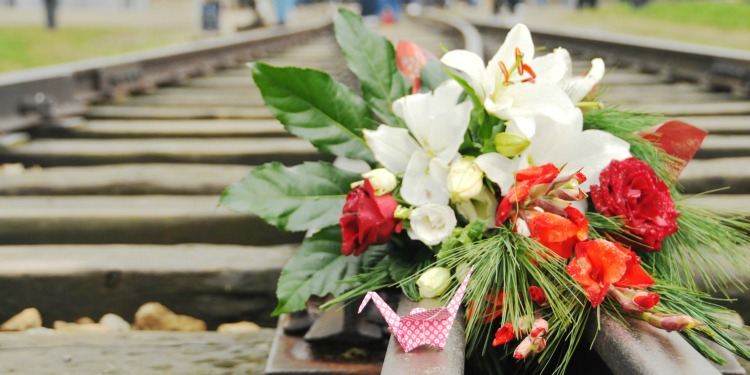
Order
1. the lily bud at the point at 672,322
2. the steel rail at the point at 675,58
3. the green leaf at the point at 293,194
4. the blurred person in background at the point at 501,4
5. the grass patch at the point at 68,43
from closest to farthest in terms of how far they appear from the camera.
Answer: the lily bud at the point at 672,322 → the green leaf at the point at 293,194 → the steel rail at the point at 675,58 → the grass patch at the point at 68,43 → the blurred person in background at the point at 501,4

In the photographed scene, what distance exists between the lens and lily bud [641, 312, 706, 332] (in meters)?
0.99

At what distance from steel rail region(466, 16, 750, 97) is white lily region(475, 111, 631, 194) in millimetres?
2114

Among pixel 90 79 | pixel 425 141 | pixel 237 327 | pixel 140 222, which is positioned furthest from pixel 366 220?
pixel 90 79

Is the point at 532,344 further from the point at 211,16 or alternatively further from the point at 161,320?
the point at 211,16

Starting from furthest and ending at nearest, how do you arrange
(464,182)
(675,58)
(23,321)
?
1. (675,58)
2. (23,321)
3. (464,182)

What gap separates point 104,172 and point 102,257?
102 centimetres

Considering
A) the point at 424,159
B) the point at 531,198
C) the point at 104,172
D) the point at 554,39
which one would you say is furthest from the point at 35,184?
the point at 554,39

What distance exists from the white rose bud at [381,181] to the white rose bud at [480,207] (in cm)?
12

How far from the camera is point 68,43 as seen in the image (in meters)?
12.0

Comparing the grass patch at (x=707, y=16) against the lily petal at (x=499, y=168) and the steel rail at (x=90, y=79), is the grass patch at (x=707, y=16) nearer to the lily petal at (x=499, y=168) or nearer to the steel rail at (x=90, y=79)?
the steel rail at (x=90, y=79)

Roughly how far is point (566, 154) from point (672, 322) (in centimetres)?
41

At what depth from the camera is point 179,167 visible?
279 centimetres

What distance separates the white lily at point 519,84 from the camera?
50.3 inches

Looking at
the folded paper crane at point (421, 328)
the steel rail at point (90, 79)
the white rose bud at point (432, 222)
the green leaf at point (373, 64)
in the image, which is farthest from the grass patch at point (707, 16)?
the folded paper crane at point (421, 328)
